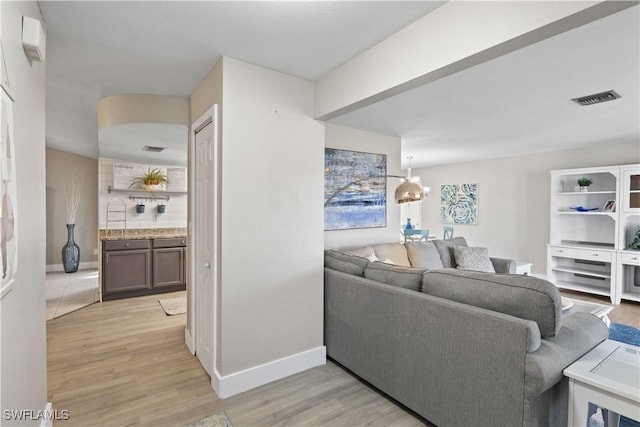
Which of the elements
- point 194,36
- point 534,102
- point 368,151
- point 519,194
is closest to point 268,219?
point 194,36

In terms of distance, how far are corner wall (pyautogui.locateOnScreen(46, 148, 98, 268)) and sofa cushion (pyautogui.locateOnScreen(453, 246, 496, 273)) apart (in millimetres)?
7401

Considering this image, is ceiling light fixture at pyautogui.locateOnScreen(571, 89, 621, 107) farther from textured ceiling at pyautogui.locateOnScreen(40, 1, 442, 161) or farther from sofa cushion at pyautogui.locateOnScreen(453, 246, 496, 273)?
textured ceiling at pyautogui.locateOnScreen(40, 1, 442, 161)

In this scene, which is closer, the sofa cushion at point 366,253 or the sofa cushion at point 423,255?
the sofa cushion at point 366,253

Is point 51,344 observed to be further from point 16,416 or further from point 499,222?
point 499,222

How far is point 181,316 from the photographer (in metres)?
3.90

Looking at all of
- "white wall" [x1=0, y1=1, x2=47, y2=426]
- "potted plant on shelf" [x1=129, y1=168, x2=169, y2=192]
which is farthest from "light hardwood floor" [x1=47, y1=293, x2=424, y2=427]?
"potted plant on shelf" [x1=129, y1=168, x2=169, y2=192]

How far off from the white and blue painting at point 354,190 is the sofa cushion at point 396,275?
49.2 inches

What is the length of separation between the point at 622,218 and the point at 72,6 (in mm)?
6559

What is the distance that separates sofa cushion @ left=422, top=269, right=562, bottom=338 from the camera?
156cm

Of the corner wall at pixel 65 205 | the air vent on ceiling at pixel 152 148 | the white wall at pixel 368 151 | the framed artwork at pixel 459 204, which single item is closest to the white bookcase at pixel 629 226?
the framed artwork at pixel 459 204

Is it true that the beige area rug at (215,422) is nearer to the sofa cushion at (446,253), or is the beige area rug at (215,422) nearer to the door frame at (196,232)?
the door frame at (196,232)

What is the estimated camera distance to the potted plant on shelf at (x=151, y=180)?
547cm

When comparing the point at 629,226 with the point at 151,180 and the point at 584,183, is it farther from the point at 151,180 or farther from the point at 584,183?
the point at 151,180

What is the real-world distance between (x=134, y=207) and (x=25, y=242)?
475cm
